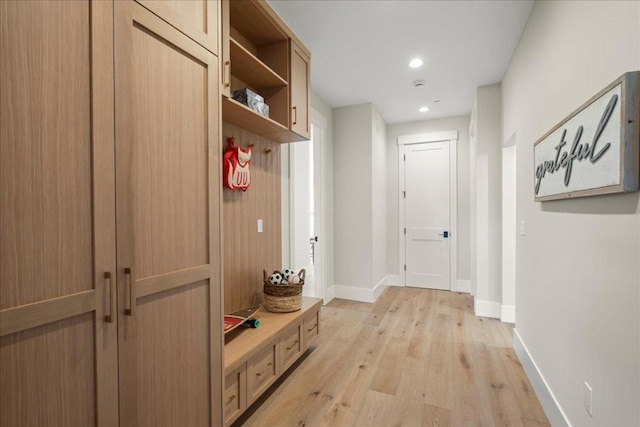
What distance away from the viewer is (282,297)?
7.70 feet

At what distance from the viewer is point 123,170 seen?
994 millimetres

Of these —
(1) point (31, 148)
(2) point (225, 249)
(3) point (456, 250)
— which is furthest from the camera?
(3) point (456, 250)

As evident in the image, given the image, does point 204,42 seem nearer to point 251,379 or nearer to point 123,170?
point 123,170

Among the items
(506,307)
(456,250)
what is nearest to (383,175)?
(456,250)

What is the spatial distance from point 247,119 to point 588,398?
2390 millimetres

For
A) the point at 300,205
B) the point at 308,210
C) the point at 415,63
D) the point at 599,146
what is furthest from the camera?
the point at 308,210

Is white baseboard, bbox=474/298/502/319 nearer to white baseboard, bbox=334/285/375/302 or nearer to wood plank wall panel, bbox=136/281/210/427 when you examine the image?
white baseboard, bbox=334/285/375/302

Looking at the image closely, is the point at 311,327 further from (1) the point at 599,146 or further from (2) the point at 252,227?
(1) the point at 599,146

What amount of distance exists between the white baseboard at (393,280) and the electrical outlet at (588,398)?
3.64 meters

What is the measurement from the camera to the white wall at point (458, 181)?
465 centimetres

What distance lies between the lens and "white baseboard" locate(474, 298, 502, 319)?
3.51 m

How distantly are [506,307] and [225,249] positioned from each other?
3117 millimetres

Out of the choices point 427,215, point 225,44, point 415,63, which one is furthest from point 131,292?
point 427,215

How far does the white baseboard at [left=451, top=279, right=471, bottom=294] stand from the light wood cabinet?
421 centimetres
